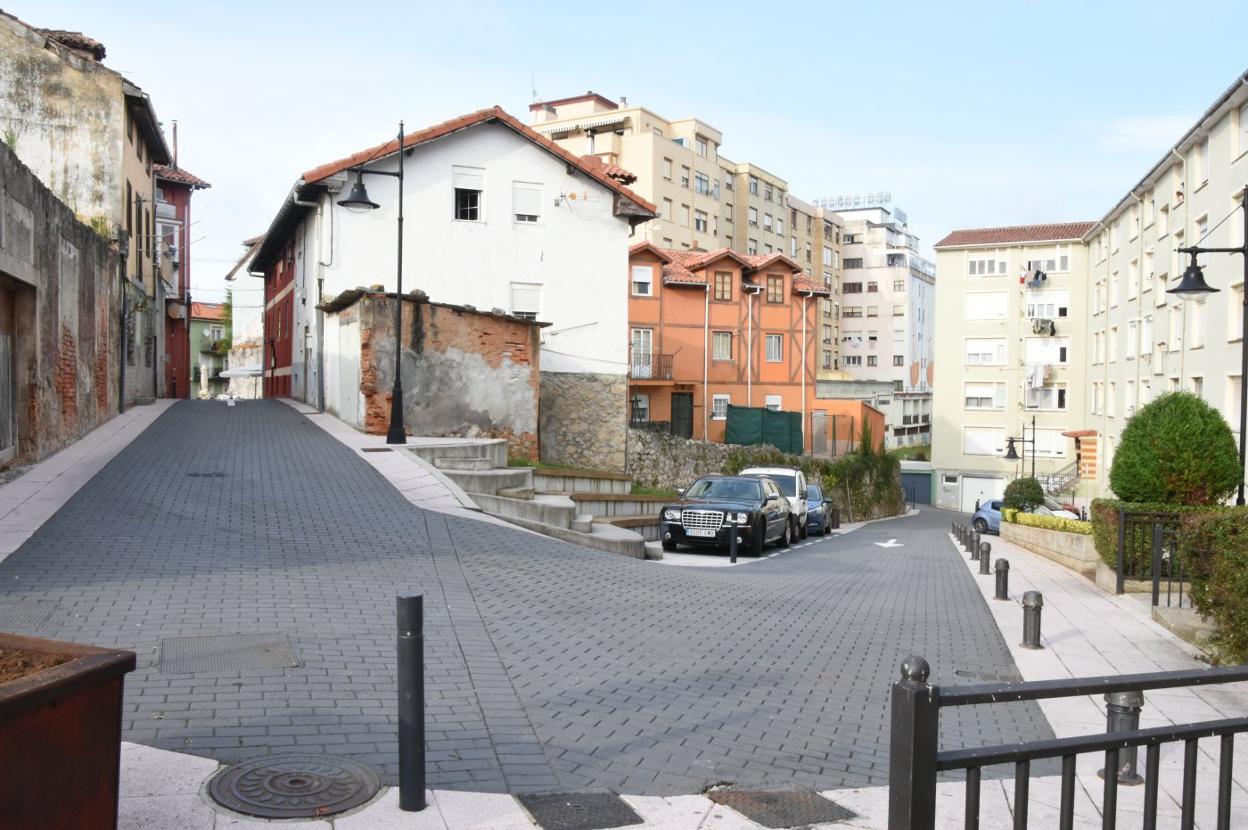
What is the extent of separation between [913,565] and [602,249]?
594 inches

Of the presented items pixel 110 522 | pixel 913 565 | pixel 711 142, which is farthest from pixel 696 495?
pixel 711 142

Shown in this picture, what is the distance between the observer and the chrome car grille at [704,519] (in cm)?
1808

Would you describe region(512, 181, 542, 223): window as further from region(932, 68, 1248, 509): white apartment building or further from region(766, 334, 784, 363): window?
region(766, 334, 784, 363): window

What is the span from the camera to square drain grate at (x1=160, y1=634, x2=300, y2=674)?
6.11 m

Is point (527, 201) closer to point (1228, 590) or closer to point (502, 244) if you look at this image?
point (502, 244)

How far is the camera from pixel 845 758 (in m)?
5.67

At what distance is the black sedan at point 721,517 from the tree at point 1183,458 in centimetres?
A: 621

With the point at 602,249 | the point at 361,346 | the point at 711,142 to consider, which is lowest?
the point at 361,346

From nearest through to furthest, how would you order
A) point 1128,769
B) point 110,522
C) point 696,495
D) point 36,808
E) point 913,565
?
1. point 36,808
2. point 1128,769
3. point 110,522
4. point 913,565
5. point 696,495

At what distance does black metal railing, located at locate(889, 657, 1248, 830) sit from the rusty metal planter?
262 centimetres

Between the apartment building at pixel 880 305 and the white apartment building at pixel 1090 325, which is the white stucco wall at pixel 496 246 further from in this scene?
the apartment building at pixel 880 305

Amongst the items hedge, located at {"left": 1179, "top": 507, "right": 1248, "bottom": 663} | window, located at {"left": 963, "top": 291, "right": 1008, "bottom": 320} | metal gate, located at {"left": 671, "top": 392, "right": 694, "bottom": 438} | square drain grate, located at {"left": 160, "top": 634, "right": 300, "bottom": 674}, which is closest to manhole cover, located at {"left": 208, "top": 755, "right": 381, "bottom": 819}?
square drain grate, located at {"left": 160, "top": 634, "right": 300, "bottom": 674}

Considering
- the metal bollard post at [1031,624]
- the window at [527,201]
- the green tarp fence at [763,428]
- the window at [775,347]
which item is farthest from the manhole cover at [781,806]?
the window at [775,347]

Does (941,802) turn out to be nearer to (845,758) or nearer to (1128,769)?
(845,758)
